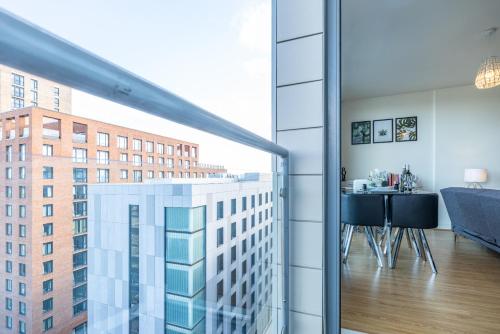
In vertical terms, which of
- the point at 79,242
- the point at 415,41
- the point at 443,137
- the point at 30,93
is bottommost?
the point at 79,242

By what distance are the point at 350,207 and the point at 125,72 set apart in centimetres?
270

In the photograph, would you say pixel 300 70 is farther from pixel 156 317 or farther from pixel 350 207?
pixel 350 207

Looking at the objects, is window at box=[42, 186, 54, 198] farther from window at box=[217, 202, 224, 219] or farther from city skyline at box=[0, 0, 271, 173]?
window at box=[217, 202, 224, 219]

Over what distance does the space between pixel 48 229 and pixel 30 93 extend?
0.63 ft

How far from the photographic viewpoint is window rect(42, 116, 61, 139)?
0.35 metres

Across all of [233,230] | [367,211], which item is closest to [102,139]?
[233,230]

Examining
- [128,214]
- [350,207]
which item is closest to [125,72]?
[128,214]

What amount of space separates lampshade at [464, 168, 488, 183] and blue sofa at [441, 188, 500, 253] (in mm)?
1161

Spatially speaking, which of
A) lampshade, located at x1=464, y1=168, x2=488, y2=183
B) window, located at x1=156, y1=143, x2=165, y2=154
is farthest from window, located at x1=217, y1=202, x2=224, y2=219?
lampshade, located at x1=464, y1=168, x2=488, y2=183

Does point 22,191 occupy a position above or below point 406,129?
below

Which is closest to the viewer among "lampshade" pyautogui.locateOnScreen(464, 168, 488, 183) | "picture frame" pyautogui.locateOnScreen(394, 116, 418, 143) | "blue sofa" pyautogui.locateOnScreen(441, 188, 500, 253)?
"blue sofa" pyautogui.locateOnScreen(441, 188, 500, 253)

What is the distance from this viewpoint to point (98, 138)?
423 millimetres

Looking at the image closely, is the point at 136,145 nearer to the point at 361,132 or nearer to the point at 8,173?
the point at 8,173

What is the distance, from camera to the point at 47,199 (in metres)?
0.36
